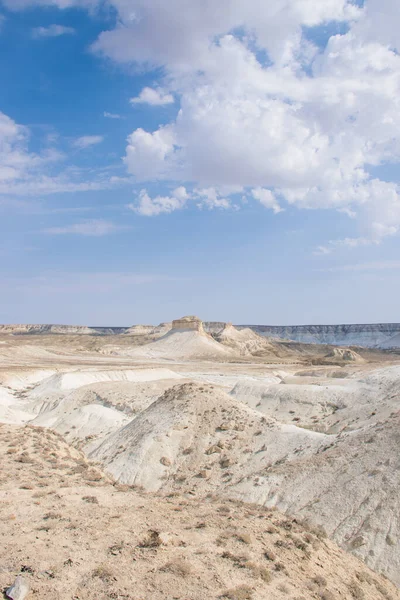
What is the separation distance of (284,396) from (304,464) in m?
11.7

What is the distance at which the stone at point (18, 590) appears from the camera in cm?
714

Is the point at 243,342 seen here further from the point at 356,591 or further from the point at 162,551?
the point at 162,551

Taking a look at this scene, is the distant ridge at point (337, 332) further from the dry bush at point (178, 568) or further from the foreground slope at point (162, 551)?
the dry bush at point (178, 568)

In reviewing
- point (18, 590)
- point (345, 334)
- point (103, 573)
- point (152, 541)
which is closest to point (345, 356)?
point (152, 541)

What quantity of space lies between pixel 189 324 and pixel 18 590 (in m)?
91.8

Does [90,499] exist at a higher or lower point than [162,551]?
lower

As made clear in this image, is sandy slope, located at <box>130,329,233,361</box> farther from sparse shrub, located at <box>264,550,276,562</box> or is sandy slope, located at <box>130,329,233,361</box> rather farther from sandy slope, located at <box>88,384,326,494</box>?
sparse shrub, located at <box>264,550,276,562</box>

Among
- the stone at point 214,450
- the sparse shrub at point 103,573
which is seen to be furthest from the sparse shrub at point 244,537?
the stone at point 214,450

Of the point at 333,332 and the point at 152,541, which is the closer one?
the point at 152,541

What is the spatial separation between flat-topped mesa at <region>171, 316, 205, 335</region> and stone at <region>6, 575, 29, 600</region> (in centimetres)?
8915

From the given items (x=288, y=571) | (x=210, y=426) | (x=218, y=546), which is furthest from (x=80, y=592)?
(x=210, y=426)

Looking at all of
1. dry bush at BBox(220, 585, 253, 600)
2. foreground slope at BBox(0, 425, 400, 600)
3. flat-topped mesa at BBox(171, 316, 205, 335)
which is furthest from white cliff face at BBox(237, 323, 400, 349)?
dry bush at BBox(220, 585, 253, 600)

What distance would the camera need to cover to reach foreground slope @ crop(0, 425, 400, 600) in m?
7.84

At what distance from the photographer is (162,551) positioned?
29.3 ft
